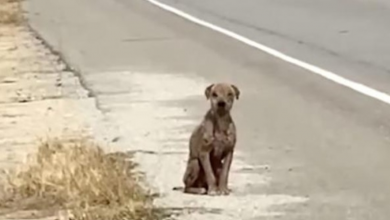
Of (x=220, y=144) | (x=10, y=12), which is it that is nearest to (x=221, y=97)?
(x=220, y=144)

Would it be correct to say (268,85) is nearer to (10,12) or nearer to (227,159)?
(227,159)

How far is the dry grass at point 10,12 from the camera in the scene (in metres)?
22.9

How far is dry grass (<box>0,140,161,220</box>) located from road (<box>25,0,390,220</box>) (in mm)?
408

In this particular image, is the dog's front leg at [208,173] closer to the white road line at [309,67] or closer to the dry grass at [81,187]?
the dry grass at [81,187]

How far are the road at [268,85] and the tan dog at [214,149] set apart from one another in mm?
140

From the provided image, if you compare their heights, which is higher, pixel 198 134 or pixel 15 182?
pixel 198 134

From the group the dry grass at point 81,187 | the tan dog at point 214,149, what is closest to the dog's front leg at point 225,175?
the tan dog at point 214,149

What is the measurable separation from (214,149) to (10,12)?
17323mm

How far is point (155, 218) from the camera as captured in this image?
7.16 meters

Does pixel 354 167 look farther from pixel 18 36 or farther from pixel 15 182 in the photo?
pixel 18 36

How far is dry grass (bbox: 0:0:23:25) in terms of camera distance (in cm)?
2295

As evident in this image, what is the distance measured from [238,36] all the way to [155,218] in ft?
38.2

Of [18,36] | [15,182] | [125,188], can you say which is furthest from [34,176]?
[18,36]

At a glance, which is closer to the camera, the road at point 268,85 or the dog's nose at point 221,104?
the dog's nose at point 221,104
